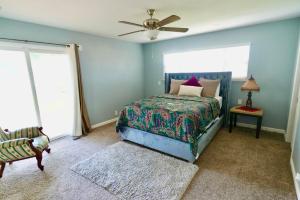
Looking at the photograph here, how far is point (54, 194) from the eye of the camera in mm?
1825

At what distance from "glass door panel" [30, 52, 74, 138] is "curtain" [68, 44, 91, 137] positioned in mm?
119

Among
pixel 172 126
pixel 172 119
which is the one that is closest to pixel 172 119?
pixel 172 119

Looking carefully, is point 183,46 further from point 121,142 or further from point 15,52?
point 15,52

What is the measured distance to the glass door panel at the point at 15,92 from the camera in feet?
8.66

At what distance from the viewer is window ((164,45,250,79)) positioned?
3.61 meters

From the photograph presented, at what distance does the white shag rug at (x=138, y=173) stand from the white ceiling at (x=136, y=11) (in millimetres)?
2322

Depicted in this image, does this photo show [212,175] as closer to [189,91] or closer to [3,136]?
[189,91]

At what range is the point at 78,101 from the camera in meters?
3.43

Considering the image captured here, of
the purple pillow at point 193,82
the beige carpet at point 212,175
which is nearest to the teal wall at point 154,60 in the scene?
the purple pillow at point 193,82

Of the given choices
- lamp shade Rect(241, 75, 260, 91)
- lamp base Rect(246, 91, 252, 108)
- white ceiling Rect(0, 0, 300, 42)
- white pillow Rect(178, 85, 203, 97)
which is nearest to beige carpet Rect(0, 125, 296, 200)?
lamp base Rect(246, 91, 252, 108)

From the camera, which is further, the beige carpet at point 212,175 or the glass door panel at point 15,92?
the glass door panel at point 15,92

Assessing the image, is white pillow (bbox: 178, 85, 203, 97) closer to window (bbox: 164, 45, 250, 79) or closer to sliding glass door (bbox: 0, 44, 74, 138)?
window (bbox: 164, 45, 250, 79)

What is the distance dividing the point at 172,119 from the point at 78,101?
2.21 metres

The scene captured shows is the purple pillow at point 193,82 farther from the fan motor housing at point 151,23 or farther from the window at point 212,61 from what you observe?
the fan motor housing at point 151,23
